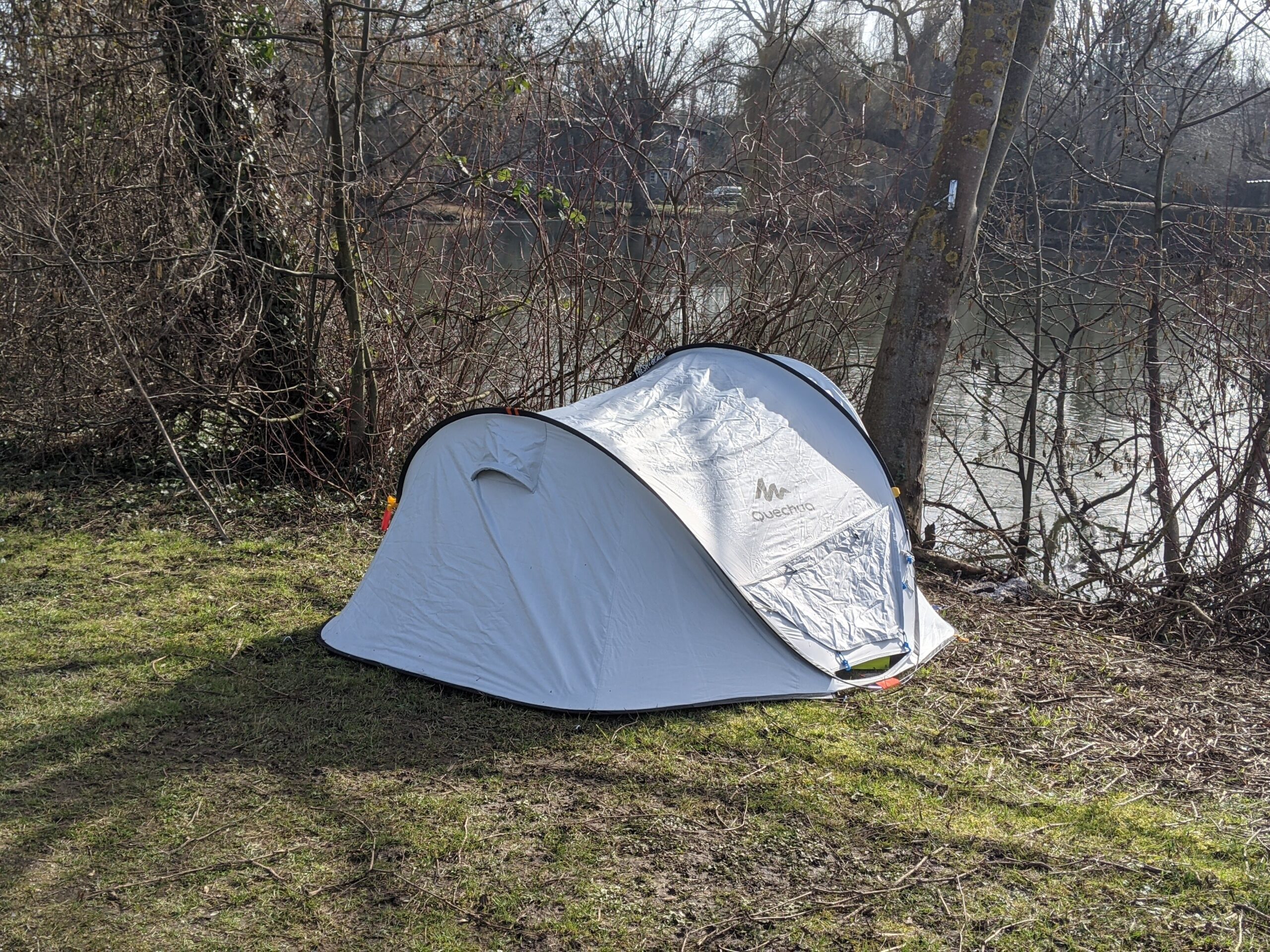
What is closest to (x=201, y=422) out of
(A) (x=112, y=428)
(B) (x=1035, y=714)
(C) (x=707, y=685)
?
(A) (x=112, y=428)

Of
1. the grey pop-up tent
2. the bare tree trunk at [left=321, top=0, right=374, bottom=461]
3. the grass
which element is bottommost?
the grass

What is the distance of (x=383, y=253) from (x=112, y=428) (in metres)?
2.25

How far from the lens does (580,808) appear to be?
351 centimetres

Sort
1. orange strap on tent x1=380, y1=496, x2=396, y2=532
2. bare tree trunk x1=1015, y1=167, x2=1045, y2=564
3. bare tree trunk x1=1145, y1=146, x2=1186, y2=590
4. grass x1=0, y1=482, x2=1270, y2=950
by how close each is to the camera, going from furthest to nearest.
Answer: bare tree trunk x1=1015, y1=167, x2=1045, y2=564 < bare tree trunk x1=1145, y1=146, x2=1186, y2=590 < orange strap on tent x1=380, y1=496, x2=396, y2=532 < grass x1=0, y1=482, x2=1270, y2=950

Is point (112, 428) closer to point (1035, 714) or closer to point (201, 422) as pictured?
point (201, 422)

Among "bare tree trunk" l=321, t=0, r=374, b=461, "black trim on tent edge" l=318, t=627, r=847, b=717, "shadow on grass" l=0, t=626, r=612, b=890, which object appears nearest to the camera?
"shadow on grass" l=0, t=626, r=612, b=890

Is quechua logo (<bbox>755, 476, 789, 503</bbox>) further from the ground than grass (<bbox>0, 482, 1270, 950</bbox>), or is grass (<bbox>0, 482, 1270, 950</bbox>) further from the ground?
quechua logo (<bbox>755, 476, 789, 503</bbox>)

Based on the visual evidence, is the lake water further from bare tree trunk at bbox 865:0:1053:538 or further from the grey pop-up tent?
the grey pop-up tent

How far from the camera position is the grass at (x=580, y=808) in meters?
2.93

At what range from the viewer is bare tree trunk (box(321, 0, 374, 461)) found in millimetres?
6406

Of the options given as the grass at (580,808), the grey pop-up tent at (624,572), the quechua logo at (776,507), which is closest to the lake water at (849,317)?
the grey pop-up tent at (624,572)

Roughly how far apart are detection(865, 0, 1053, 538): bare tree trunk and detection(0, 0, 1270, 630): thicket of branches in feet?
0.83

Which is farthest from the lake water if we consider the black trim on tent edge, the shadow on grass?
the shadow on grass

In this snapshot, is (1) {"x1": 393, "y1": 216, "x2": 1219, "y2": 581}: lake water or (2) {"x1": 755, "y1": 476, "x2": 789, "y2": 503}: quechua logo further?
(1) {"x1": 393, "y1": 216, "x2": 1219, "y2": 581}: lake water
